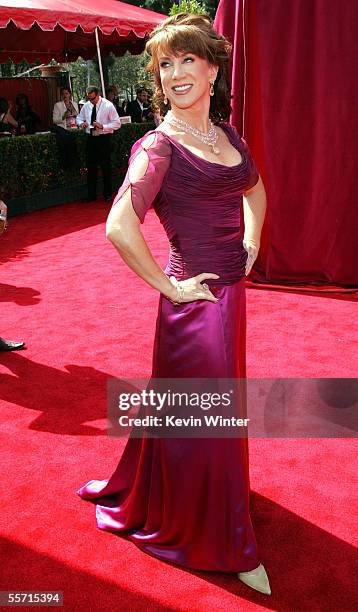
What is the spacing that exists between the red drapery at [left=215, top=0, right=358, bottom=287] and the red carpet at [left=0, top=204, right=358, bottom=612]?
444 millimetres

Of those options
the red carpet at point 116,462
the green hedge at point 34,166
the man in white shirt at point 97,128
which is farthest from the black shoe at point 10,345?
the man in white shirt at point 97,128

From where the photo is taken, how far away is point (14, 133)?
1134 cm

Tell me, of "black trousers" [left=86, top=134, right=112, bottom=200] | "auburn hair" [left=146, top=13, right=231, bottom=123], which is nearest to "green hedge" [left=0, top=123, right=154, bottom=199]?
"black trousers" [left=86, top=134, right=112, bottom=200]

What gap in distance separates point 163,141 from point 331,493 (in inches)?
67.1

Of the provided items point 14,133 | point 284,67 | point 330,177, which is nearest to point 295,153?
point 330,177

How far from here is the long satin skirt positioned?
2.25 m

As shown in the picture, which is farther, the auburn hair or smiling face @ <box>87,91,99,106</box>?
smiling face @ <box>87,91,99,106</box>

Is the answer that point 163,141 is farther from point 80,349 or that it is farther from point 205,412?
point 80,349

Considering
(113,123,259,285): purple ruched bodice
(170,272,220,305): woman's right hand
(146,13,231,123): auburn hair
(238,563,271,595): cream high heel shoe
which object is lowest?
(238,563,271,595): cream high heel shoe

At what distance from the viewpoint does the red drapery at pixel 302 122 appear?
5.36 m

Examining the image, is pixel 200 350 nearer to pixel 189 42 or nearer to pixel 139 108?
pixel 189 42

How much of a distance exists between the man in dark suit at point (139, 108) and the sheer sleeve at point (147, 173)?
1233 cm

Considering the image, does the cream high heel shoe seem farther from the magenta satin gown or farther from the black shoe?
the black shoe

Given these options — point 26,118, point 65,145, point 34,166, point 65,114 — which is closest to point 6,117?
point 26,118
